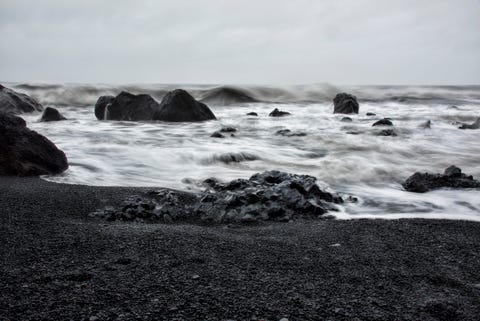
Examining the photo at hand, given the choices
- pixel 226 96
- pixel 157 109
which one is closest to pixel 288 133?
pixel 157 109

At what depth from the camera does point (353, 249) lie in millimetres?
3121

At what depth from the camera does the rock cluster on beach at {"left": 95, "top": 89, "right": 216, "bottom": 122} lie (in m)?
12.5

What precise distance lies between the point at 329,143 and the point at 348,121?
4.71 meters

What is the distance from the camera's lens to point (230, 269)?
2.62 metres

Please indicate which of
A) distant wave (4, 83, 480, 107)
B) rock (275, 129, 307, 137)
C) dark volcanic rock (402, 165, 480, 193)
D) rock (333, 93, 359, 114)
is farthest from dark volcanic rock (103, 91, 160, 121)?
dark volcanic rock (402, 165, 480, 193)

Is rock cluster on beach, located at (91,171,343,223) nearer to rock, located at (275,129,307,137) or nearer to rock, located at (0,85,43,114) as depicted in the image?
rock, located at (275,129,307,137)

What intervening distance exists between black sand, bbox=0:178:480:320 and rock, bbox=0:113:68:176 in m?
1.36

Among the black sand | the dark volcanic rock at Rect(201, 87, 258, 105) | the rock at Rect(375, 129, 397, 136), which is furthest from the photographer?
the dark volcanic rock at Rect(201, 87, 258, 105)

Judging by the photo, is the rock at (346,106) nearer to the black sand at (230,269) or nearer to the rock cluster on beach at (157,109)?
the rock cluster on beach at (157,109)

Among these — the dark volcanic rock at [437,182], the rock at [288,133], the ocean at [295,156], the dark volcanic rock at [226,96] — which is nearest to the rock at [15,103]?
the ocean at [295,156]

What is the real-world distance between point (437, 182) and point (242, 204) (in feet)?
8.46

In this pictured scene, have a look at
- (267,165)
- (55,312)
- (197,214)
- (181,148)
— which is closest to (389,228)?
(197,214)

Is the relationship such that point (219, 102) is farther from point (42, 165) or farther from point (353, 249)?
point (353, 249)

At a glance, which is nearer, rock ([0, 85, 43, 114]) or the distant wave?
rock ([0, 85, 43, 114])
